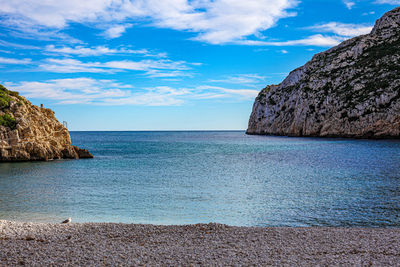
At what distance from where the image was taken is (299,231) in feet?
36.4

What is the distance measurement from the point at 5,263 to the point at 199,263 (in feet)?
16.6

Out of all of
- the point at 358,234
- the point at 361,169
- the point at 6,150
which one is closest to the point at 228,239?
the point at 358,234

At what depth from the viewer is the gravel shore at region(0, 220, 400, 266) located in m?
8.00

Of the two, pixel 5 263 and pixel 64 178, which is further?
pixel 64 178

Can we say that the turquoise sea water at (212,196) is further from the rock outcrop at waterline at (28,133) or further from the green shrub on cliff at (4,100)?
the green shrub on cliff at (4,100)

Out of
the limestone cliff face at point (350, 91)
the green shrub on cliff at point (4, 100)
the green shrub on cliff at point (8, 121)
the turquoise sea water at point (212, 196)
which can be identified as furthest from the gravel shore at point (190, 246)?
the limestone cliff face at point (350, 91)

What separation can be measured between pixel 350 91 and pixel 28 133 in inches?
3108

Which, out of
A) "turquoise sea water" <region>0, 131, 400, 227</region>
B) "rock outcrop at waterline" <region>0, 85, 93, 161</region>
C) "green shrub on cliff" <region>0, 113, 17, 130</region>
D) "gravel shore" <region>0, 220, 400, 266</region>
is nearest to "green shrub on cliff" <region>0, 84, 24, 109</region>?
"rock outcrop at waterline" <region>0, 85, 93, 161</region>

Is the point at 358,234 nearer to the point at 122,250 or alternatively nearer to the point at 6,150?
the point at 122,250

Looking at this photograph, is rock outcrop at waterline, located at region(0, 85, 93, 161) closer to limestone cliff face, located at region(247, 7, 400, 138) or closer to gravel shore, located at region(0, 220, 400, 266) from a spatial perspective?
gravel shore, located at region(0, 220, 400, 266)

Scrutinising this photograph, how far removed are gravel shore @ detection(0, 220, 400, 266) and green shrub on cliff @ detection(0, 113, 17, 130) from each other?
32.1 metres

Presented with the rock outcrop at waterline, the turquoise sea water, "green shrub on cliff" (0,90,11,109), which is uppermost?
"green shrub on cliff" (0,90,11,109)

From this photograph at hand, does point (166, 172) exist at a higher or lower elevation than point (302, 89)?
lower

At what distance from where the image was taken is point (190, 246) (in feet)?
30.8
